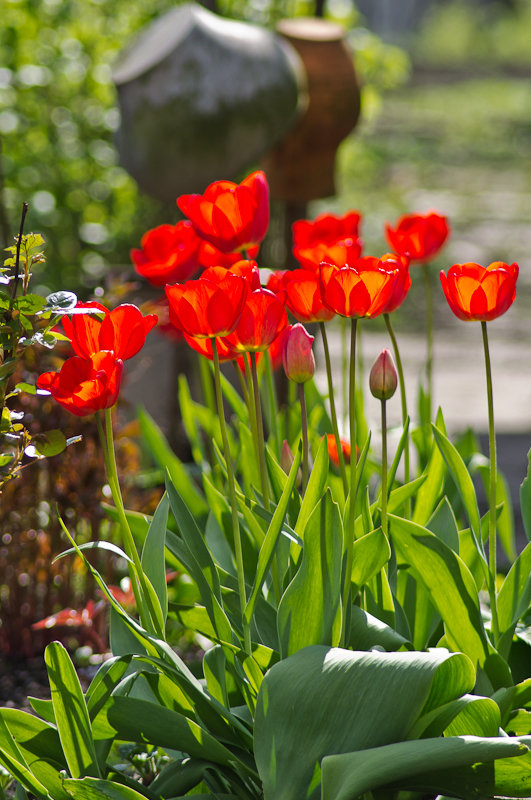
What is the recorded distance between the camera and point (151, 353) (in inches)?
135

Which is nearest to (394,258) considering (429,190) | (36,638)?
(36,638)

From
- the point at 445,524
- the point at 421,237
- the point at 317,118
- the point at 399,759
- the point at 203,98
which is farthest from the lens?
the point at 317,118

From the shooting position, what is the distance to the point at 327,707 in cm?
127

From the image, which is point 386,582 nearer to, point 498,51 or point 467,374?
point 467,374

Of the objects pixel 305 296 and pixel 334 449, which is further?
pixel 334 449

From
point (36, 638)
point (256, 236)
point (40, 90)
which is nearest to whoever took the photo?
point (256, 236)

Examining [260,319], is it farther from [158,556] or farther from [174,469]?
[174,469]

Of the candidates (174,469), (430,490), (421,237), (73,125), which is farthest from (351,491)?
(73,125)

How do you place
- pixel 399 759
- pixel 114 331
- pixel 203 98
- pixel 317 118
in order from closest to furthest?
pixel 399 759
pixel 114 331
pixel 203 98
pixel 317 118

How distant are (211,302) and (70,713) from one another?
0.57m

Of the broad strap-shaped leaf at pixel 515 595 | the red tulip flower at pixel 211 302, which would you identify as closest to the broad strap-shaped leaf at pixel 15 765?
the red tulip flower at pixel 211 302

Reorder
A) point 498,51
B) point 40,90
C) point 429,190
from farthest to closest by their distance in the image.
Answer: point 498,51, point 429,190, point 40,90

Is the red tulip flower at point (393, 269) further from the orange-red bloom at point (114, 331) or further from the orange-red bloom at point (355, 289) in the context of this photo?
the orange-red bloom at point (114, 331)

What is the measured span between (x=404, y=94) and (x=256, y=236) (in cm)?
1730
